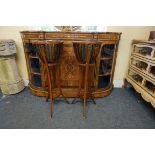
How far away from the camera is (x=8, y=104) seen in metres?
2.11

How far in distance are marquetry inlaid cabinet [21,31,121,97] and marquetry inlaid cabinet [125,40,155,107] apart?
0.40m

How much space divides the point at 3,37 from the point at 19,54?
0.39 m

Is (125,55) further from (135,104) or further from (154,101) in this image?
(154,101)

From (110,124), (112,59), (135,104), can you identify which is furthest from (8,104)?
(135,104)

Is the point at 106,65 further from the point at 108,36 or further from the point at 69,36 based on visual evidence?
the point at 69,36

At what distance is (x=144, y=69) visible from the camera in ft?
6.77

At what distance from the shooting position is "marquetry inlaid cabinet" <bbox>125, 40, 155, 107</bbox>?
5.93ft

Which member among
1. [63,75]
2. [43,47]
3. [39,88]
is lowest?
[39,88]

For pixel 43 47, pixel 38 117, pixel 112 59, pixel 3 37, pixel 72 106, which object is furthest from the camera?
pixel 3 37

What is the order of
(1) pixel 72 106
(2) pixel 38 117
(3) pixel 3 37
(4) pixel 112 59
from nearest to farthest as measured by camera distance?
(2) pixel 38 117 < (1) pixel 72 106 < (4) pixel 112 59 < (3) pixel 3 37

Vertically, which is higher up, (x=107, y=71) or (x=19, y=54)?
(x=19, y=54)

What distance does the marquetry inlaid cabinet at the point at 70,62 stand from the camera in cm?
194

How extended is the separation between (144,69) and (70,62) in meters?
1.16

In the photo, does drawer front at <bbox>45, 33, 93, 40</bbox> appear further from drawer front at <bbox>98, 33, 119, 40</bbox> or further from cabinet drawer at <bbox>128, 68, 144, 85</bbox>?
cabinet drawer at <bbox>128, 68, 144, 85</bbox>
